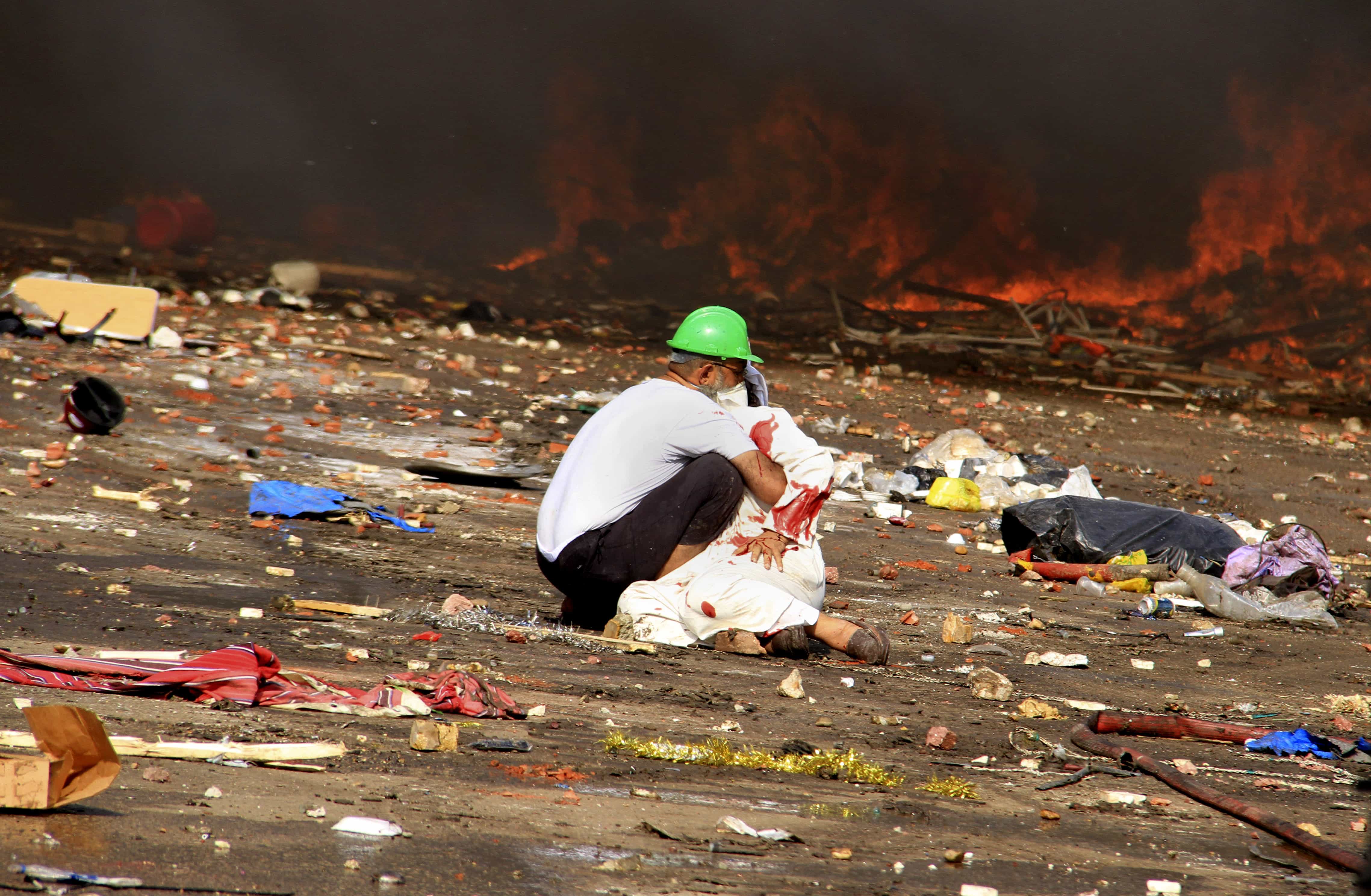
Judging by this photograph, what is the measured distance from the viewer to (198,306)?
12.5m

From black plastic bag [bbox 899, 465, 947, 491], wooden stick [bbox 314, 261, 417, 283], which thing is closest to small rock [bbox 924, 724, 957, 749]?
black plastic bag [bbox 899, 465, 947, 491]

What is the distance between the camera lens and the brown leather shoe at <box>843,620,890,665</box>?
416 centimetres

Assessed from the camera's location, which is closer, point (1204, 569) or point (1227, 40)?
point (1204, 569)

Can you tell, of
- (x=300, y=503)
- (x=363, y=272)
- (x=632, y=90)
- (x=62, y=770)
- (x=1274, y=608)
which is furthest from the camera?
(x=632, y=90)

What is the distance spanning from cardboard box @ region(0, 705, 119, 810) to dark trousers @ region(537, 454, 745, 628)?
6.90 ft

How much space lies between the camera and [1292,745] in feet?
Answer: 11.9

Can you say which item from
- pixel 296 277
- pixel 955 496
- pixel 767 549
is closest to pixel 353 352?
pixel 296 277

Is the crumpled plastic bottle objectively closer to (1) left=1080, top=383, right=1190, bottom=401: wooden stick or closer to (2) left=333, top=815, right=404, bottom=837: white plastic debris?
(2) left=333, top=815, right=404, bottom=837: white plastic debris

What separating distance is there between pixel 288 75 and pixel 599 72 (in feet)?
13.4

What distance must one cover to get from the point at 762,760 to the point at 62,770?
1561 millimetres

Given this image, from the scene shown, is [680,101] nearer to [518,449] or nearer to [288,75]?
[288,75]

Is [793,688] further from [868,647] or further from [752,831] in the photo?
[752,831]

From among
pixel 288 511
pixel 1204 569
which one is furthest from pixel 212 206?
pixel 1204 569

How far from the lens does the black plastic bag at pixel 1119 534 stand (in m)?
6.25
